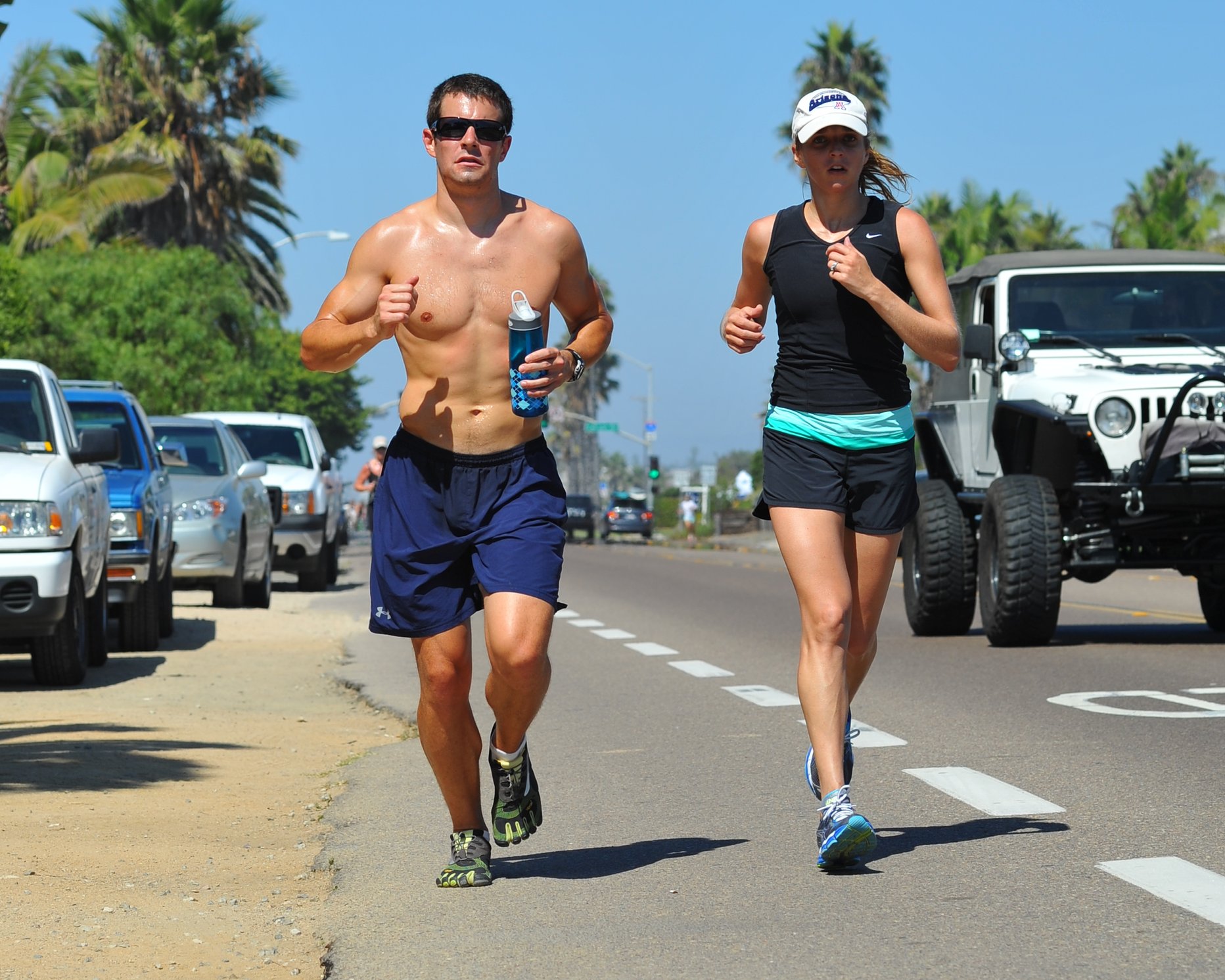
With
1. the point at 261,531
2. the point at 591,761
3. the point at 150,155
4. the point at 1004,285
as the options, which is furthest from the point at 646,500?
the point at 591,761

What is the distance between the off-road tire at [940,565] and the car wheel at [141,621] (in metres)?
5.17

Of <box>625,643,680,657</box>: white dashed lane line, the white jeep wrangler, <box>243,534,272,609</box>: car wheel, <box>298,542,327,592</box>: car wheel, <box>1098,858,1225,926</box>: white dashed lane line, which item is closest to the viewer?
<box>1098,858,1225,926</box>: white dashed lane line

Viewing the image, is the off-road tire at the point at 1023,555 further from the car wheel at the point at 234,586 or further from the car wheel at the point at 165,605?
the car wheel at the point at 234,586

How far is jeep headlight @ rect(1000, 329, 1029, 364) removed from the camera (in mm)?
13555

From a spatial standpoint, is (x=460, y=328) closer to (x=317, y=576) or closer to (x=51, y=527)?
(x=51, y=527)

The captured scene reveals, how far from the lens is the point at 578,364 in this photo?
5.94 meters

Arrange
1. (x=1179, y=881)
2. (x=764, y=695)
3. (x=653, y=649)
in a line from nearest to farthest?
(x=1179, y=881) < (x=764, y=695) < (x=653, y=649)

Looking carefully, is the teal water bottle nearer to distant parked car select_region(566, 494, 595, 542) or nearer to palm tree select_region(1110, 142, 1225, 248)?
palm tree select_region(1110, 142, 1225, 248)

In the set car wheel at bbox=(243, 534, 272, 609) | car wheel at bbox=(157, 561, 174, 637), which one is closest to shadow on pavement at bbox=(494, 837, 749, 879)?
car wheel at bbox=(157, 561, 174, 637)

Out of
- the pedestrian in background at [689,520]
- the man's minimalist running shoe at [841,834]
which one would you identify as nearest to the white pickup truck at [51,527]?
the man's minimalist running shoe at [841,834]

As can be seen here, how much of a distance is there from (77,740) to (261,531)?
1040 cm

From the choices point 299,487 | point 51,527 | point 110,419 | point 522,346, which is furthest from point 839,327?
point 299,487

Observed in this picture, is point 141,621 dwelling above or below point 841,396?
below

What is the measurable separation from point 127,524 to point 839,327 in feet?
29.2
